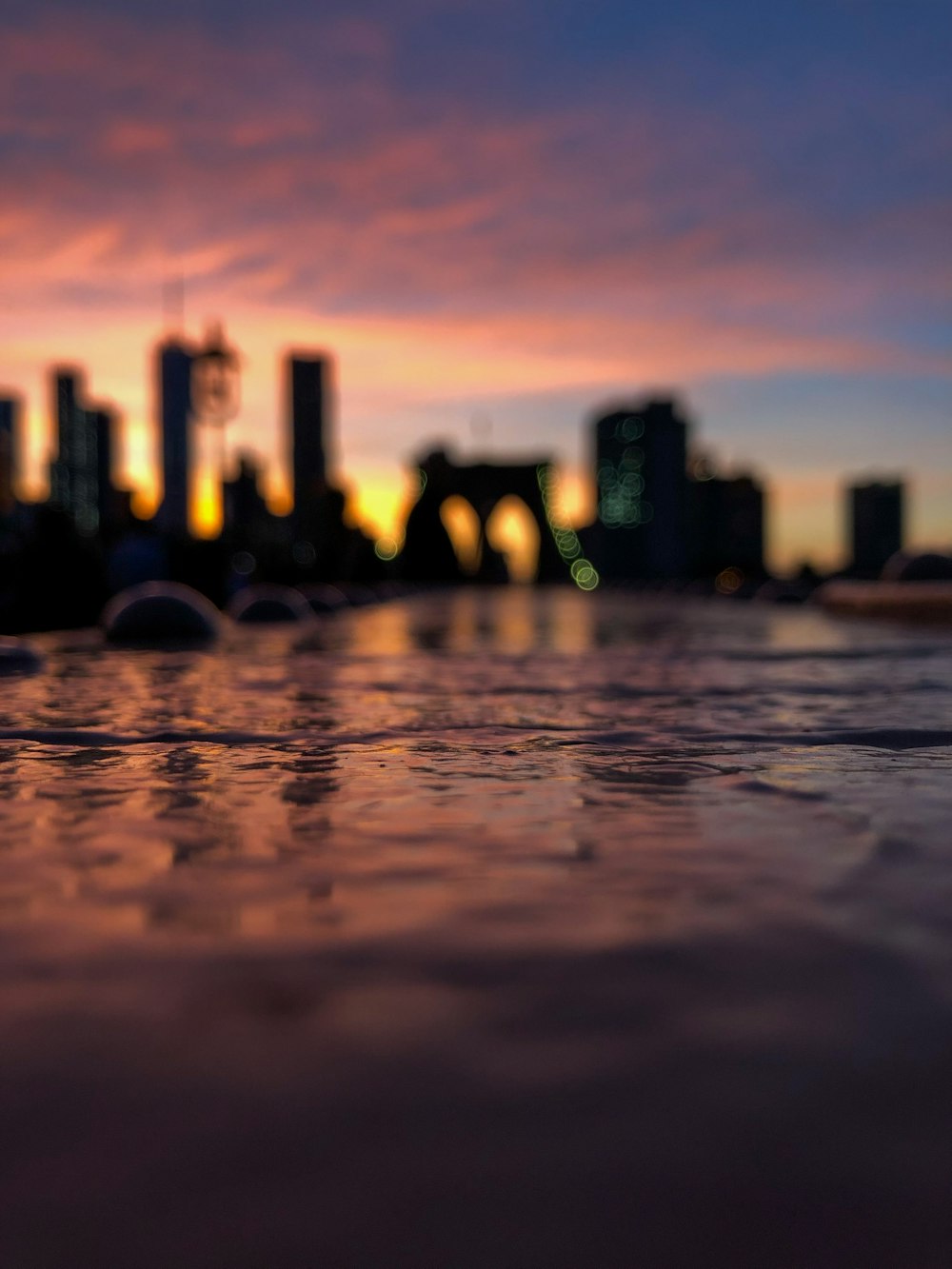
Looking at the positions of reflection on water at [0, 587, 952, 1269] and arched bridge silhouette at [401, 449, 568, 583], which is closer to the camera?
reflection on water at [0, 587, 952, 1269]

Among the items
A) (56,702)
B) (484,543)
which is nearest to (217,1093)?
(56,702)

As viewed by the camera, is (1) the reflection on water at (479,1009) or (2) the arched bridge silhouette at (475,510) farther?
(2) the arched bridge silhouette at (475,510)

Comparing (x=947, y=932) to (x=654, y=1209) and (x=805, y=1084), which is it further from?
(x=654, y=1209)

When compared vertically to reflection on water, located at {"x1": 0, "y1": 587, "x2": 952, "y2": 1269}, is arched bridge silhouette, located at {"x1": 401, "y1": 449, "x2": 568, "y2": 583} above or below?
above

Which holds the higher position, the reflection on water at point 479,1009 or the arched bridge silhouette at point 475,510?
the arched bridge silhouette at point 475,510
